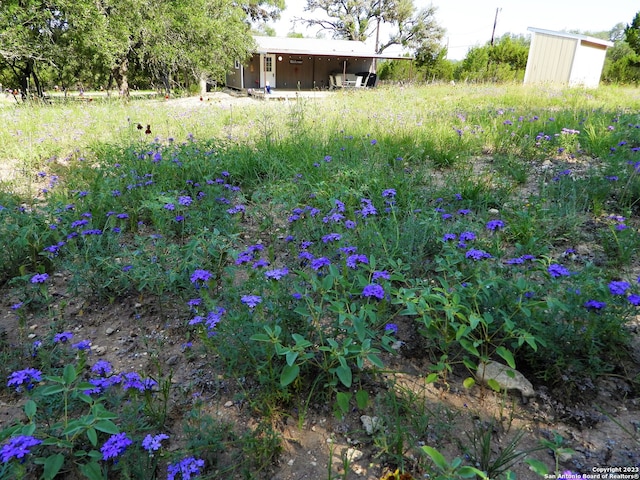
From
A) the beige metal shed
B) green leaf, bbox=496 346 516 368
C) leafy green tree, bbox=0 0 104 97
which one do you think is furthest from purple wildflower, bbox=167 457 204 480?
the beige metal shed

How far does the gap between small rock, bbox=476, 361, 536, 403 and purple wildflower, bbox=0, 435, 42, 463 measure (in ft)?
4.86

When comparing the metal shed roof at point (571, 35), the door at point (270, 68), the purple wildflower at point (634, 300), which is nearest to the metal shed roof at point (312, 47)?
the door at point (270, 68)

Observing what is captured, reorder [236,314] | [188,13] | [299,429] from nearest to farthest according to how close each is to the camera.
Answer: [299,429]
[236,314]
[188,13]

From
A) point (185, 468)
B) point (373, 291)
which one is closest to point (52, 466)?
point (185, 468)

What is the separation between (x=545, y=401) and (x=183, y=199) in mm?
2141

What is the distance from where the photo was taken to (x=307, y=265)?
2.20m

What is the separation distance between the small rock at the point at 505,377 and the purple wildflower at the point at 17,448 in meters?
1.48

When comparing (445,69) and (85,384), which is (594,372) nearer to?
(85,384)

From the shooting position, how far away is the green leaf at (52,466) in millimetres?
1012

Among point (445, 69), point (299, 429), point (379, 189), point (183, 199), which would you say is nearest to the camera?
point (299, 429)

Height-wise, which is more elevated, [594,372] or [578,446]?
[594,372]

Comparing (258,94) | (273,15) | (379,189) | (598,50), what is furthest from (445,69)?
(379,189)

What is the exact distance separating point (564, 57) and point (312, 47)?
42.8 ft

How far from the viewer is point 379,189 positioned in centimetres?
299
